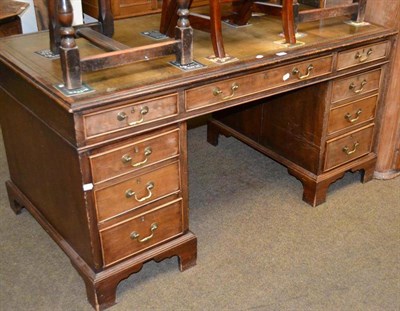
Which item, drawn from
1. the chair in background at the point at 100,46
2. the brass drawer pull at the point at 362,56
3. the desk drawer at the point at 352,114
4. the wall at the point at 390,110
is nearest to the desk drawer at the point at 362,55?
the brass drawer pull at the point at 362,56

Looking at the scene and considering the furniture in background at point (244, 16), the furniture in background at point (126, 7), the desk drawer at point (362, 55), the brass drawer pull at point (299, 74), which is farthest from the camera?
the furniture in background at point (126, 7)

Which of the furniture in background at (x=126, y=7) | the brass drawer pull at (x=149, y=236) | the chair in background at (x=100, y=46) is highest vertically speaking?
the chair in background at (x=100, y=46)

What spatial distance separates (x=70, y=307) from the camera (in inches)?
75.4

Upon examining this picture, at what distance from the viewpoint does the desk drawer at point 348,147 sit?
2.46 meters

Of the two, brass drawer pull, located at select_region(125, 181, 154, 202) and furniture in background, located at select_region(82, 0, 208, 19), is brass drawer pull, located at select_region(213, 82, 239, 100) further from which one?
furniture in background, located at select_region(82, 0, 208, 19)

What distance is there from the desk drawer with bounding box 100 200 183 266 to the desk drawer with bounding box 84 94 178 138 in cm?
38

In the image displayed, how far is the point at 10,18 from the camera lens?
111 inches

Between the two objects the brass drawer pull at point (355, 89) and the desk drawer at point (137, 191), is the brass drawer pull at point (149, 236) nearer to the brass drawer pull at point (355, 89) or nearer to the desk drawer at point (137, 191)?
the desk drawer at point (137, 191)

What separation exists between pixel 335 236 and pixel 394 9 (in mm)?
1084

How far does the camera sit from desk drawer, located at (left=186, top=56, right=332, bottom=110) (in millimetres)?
1828

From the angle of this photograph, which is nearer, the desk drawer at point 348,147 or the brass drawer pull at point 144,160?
the brass drawer pull at point 144,160

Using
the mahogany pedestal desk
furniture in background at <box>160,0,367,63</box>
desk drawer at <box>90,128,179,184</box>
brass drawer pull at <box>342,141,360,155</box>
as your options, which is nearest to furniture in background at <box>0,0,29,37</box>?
the mahogany pedestal desk

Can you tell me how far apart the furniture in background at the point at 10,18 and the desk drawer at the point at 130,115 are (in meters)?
1.50

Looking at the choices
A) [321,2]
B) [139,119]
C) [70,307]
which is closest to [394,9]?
[321,2]
